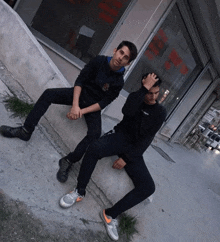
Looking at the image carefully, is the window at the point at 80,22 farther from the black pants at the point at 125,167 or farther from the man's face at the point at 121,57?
the black pants at the point at 125,167

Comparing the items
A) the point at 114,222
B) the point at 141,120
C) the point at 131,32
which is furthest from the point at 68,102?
the point at 131,32

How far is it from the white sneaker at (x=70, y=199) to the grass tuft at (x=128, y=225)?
0.61 metres

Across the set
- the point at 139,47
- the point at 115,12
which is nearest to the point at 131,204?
the point at 139,47

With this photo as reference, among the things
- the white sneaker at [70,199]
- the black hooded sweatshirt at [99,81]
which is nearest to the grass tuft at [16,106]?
the black hooded sweatshirt at [99,81]

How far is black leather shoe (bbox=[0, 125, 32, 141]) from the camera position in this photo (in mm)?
2521

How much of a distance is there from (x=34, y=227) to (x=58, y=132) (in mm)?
1592

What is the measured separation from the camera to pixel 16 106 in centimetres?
316

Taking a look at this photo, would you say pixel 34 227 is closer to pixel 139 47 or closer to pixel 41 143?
pixel 41 143

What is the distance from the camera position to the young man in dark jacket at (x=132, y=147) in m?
2.36

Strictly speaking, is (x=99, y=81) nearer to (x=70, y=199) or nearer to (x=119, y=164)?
(x=119, y=164)

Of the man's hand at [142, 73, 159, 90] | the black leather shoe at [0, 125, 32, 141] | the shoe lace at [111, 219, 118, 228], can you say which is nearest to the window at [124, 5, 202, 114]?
the man's hand at [142, 73, 159, 90]

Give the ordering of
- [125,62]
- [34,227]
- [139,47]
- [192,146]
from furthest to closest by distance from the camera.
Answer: [192,146] → [139,47] → [125,62] → [34,227]

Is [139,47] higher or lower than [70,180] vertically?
higher

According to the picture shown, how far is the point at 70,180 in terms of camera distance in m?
2.67
